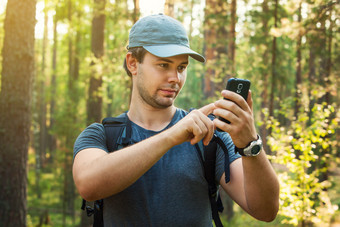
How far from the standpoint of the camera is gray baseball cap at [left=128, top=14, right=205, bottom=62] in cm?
239

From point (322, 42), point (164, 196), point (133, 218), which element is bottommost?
point (133, 218)

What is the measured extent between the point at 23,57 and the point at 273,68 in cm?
1084

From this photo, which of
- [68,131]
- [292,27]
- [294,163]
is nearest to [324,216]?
[294,163]

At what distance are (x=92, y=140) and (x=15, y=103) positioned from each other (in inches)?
192

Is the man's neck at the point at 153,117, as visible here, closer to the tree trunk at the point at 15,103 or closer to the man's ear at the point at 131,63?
the man's ear at the point at 131,63

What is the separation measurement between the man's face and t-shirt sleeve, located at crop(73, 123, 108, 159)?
1.52ft

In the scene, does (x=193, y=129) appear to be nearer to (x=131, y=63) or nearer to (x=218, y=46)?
(x=131, y=63)

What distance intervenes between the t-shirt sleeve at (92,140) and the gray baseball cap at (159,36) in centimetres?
73

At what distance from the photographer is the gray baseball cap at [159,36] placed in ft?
7.84

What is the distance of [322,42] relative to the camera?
11445 mm

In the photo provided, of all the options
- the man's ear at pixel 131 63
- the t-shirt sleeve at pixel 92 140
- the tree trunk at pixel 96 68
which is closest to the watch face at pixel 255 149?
the t-shirt sleeve at pixel 92 140

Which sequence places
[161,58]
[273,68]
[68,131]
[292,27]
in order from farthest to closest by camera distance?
[68,131] → [273,68] → [292,27] → [161,58]

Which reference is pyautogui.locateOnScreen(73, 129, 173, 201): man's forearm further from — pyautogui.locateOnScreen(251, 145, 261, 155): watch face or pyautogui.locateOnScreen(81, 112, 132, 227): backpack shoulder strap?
pyautogui.locateOnScreen(251, 145, 261, 155): watch face

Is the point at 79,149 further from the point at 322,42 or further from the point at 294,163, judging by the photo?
the point at 322,42
